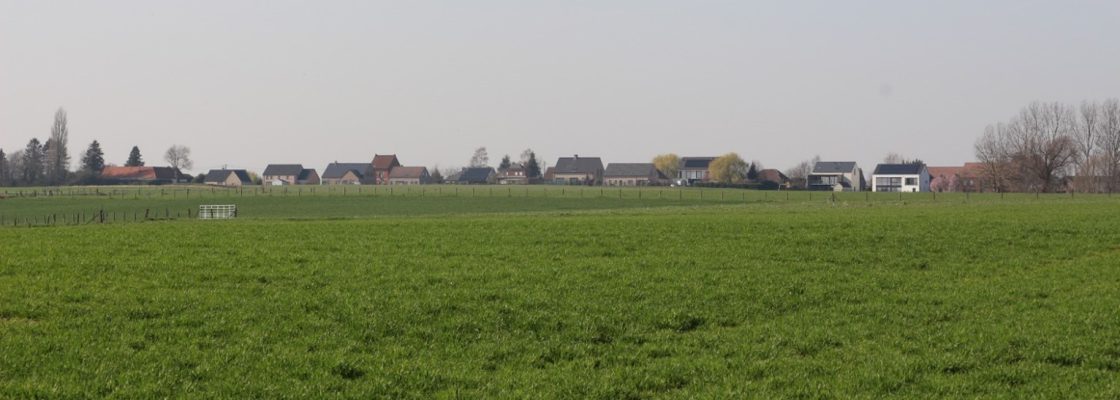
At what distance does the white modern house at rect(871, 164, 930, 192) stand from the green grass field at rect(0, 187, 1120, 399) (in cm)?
17261

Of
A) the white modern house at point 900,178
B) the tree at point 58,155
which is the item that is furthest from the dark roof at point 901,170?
the tree at point 58,155

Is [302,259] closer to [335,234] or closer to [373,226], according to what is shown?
[335,234]

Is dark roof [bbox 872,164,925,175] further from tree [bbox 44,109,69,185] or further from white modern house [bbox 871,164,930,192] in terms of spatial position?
tree [bbox 44,109,69,185]

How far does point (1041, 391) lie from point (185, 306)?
1454cm

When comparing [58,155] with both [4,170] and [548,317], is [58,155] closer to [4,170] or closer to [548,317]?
[4,170]

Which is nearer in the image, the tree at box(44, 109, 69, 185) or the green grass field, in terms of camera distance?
the green grass field

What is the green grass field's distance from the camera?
1320cm

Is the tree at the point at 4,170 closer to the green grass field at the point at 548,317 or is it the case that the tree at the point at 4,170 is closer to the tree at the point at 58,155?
the tree at the point at 58,155

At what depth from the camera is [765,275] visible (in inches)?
896

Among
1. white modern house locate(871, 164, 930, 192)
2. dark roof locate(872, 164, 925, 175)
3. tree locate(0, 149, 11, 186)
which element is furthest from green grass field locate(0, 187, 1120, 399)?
tree locate(0, 149, 11, 186)

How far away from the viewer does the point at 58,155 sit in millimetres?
188500

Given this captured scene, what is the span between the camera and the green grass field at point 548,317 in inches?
520

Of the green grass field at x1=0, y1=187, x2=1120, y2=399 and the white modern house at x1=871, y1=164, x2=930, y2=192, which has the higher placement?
the white modern house at x1=871, y1=164, x2=930, y2=192

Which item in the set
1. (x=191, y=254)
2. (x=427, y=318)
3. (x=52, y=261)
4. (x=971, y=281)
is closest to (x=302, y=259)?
(x=191, y=254)
